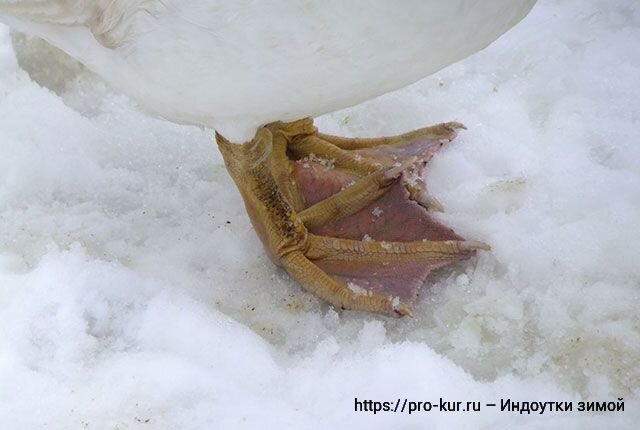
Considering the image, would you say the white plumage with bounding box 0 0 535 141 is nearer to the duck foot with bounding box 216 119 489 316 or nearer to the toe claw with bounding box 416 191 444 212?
the duck foot with bounding box 216 119 489 316

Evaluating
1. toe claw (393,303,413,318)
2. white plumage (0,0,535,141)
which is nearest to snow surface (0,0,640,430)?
toe claw (393,303,413,318)

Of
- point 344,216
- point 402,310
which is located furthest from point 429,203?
point 402,310

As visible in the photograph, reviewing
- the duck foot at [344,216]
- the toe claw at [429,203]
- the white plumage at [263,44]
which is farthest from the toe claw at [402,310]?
the white plumage at [263,44]

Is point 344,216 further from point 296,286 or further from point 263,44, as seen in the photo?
point 263,44

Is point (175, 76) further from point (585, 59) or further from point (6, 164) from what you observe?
point (585, 59)

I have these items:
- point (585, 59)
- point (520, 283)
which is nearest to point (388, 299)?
point (520, 283)

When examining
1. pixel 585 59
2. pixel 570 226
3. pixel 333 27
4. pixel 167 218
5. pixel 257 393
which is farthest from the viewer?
pixel 585 59
